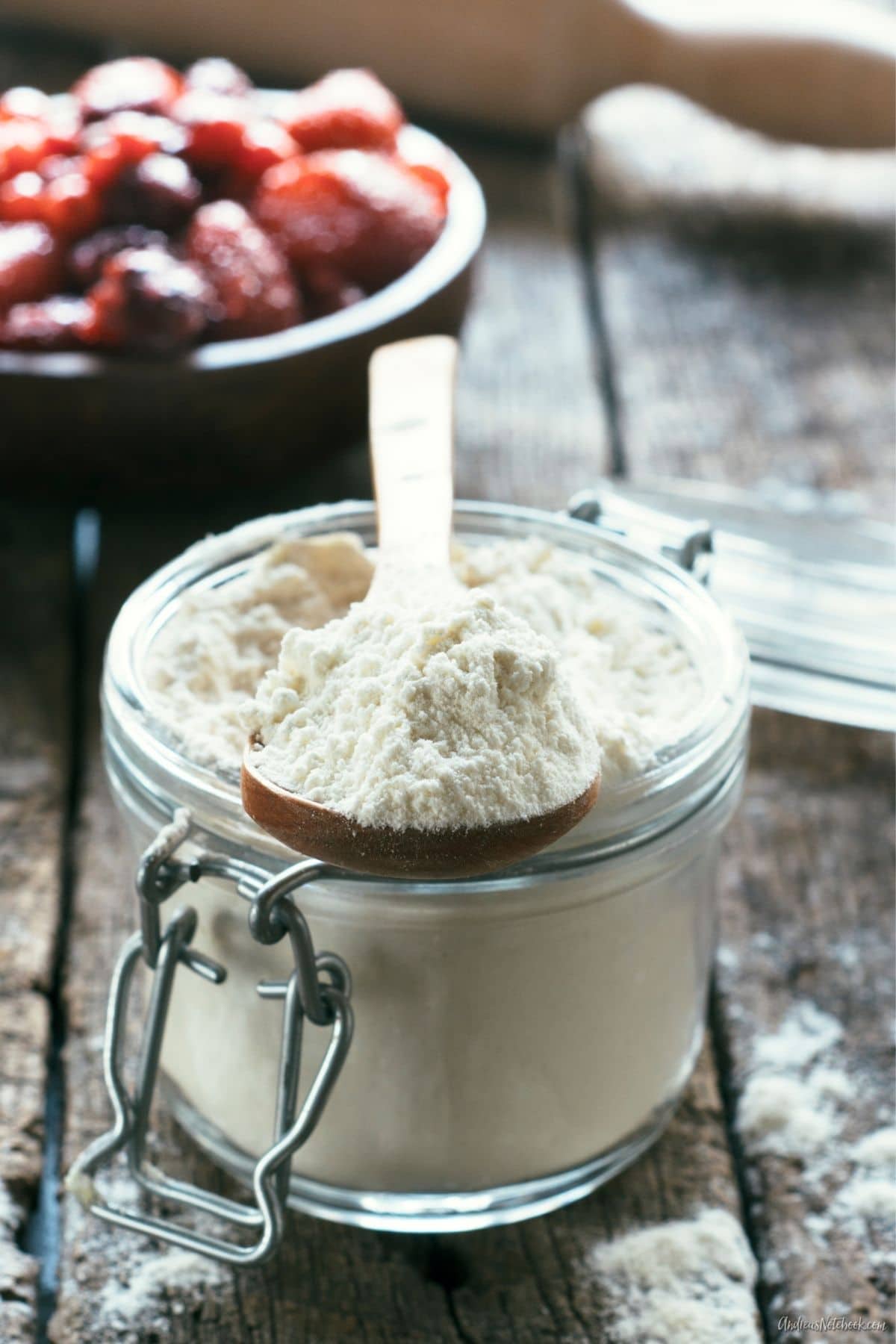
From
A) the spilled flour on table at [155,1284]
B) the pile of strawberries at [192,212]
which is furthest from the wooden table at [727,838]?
the pile of strawberries at [192,212]

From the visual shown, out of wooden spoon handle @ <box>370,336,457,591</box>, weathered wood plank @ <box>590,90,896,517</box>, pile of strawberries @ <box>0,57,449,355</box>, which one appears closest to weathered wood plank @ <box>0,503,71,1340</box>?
pile of strawberries @ <box>0,57,449,355</box>

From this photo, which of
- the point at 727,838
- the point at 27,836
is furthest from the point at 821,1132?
the point at 27,836

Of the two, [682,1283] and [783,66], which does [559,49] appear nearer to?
[783,66]

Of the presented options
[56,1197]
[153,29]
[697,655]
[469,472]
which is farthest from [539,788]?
[153,29]

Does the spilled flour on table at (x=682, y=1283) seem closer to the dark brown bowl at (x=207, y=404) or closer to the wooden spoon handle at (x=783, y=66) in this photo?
the dark brown bowl at (x=207, y=404)

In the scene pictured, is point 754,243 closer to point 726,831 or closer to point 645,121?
point 645,121

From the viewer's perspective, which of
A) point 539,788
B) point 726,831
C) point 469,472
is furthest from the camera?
point 469,472

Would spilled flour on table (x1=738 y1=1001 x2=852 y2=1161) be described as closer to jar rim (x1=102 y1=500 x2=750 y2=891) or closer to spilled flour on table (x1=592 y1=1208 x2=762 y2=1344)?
spilled flour on table (x1=592 y1=1208 x2=762 y2=1344)
